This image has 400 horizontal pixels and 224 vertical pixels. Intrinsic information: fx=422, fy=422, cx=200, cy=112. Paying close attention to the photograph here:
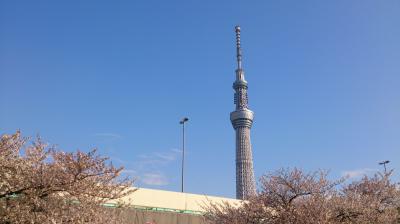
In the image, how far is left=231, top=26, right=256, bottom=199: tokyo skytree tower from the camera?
133125mm

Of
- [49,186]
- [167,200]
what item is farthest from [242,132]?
[49,186]

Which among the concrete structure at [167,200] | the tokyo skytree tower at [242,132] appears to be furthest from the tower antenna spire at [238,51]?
the concrete structure at [167,200]

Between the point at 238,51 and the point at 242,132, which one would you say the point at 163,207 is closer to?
the point at 242,132

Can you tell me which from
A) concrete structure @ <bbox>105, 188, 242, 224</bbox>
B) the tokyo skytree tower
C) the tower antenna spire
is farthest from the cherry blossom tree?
the tower antenna spire

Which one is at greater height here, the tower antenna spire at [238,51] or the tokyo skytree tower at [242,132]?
the tower antenna spire at [238,51]

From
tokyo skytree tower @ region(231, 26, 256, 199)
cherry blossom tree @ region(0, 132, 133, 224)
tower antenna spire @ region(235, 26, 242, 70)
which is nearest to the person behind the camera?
cherry blossom tree @ region(0, 132, 133, 224)

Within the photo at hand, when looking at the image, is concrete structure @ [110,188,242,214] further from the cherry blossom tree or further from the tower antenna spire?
the tower antenna spire

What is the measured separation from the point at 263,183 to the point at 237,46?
14470 cm

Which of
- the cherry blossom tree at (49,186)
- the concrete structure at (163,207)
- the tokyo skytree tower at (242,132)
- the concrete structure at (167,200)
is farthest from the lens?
the tokyo skytree tower at (242,132)

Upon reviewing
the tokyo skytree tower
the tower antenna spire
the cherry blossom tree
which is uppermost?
the tower antenna spire

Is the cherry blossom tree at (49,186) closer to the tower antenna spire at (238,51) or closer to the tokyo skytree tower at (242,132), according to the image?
the tokyo skytree tower at (242,132)

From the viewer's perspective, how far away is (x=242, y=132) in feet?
470

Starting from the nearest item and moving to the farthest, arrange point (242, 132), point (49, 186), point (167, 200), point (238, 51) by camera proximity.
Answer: point (49, 186) → point (167, 200) → point (242, 132) → point (238, 51)

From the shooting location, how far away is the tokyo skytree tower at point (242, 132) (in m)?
133
